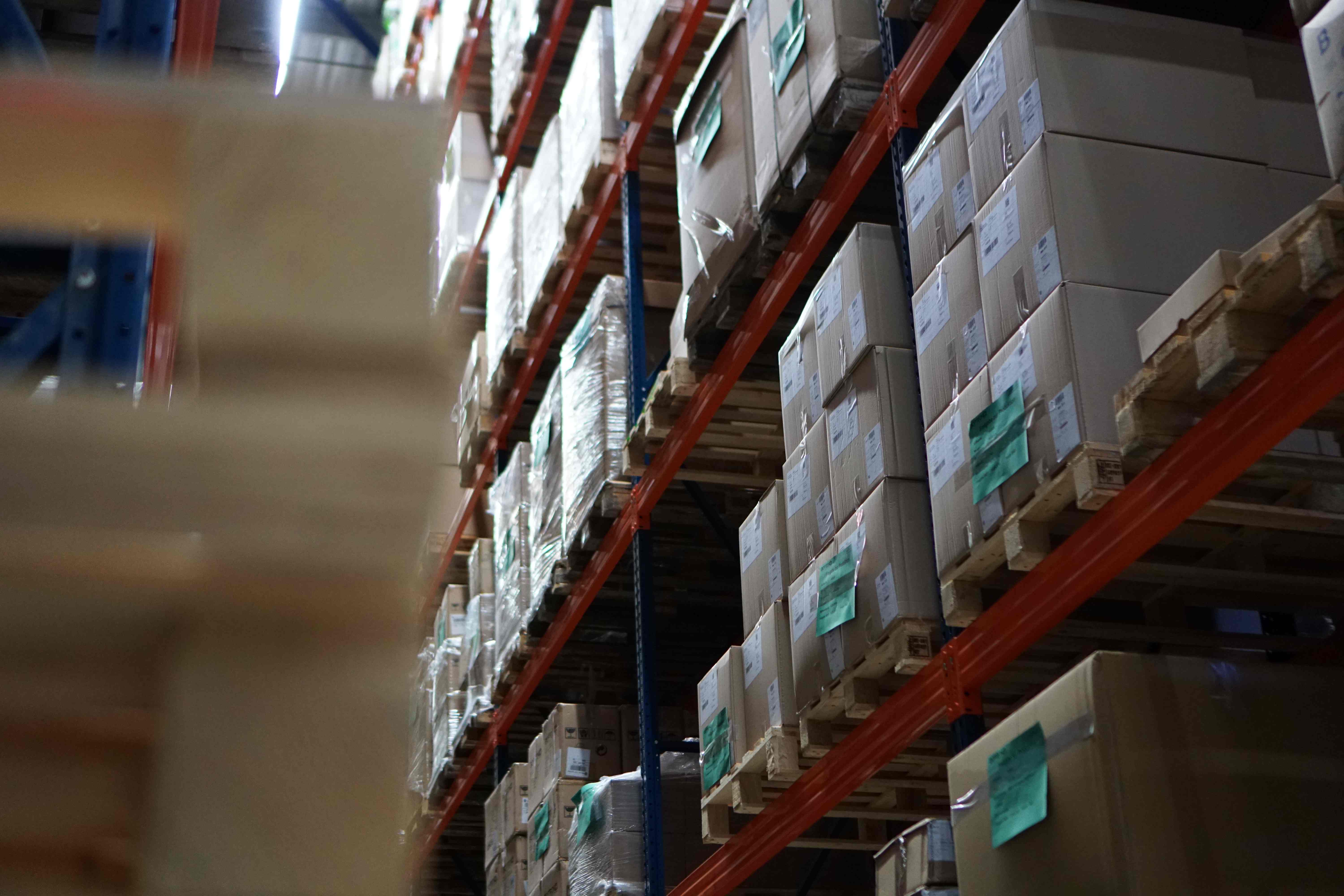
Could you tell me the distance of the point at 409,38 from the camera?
15.5m

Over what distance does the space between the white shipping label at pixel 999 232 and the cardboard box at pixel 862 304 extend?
612 millimetres

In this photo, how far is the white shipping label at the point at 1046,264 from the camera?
11.4 feet

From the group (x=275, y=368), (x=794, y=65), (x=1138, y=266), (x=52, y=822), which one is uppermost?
(x=794, y=65)

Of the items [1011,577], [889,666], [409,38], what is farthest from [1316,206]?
[409,38]

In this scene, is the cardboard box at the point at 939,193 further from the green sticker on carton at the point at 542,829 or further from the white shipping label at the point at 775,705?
the green sticker on carton at the point at 542,829

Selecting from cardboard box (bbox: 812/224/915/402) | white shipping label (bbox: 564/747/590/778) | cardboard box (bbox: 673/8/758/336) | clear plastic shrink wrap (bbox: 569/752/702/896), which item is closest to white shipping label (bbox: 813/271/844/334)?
cardboard box (bbox: 812/224/915/402)

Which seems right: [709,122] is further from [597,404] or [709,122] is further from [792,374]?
[597,404]

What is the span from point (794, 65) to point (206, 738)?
160 inches

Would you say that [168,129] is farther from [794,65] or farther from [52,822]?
[794,65]

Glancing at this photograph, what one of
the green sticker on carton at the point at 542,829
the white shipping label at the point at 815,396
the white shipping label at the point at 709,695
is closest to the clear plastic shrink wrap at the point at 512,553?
the green sticker on carton at the point at 542,829

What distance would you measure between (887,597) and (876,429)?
0.49 metres

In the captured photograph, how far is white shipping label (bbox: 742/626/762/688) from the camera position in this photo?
16.8 feet

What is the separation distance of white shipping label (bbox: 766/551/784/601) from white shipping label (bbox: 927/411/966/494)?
110cm

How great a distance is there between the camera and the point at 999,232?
3760 mm
